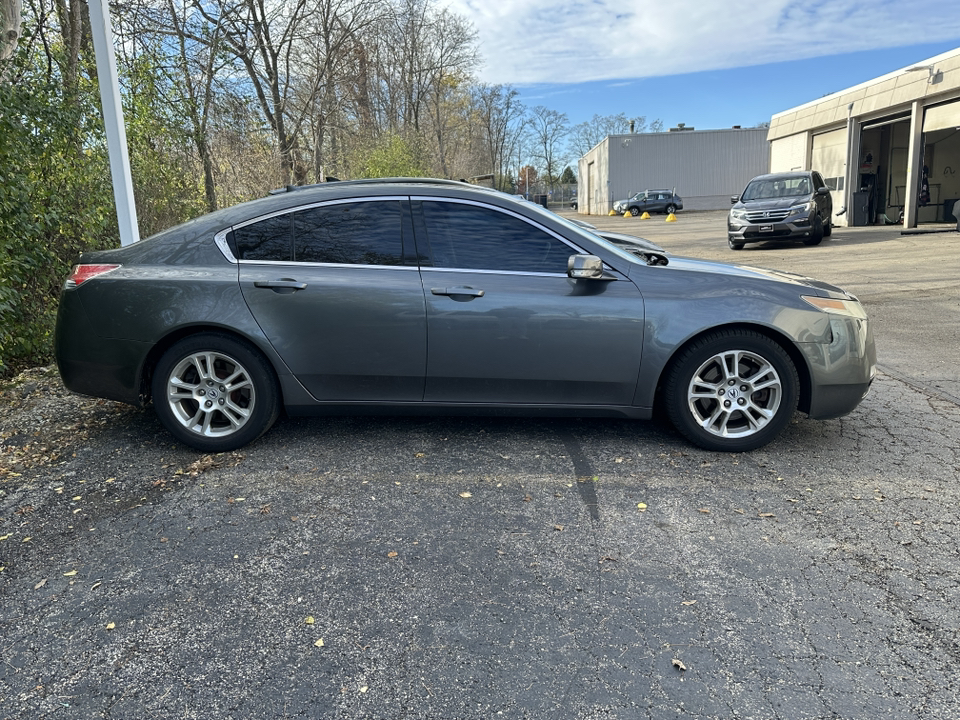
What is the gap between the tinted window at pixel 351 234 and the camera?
4.22m

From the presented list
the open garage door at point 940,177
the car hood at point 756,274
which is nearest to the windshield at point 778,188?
the open garage door at point 940,177

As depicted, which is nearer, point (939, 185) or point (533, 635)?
point (533, 635)

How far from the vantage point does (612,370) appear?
4121 millimetres

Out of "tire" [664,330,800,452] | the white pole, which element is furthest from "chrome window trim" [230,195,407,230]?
the white pole

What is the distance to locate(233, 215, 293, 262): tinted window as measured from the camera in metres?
4.25

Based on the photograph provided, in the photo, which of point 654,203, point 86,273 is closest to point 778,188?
point 86,273

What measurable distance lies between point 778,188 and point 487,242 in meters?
17.2

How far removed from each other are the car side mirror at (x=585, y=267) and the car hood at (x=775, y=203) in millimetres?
15830

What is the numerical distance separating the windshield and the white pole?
16722mm

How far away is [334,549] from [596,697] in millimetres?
1403

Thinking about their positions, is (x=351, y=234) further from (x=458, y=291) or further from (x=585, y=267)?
(x=585, y=267)

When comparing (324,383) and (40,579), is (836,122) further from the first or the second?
(40,579)

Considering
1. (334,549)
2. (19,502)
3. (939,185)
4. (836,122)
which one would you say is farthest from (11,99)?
(939,185)

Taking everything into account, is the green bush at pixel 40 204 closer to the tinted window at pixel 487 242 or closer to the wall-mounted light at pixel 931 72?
the tinted window at pixel 487 242
